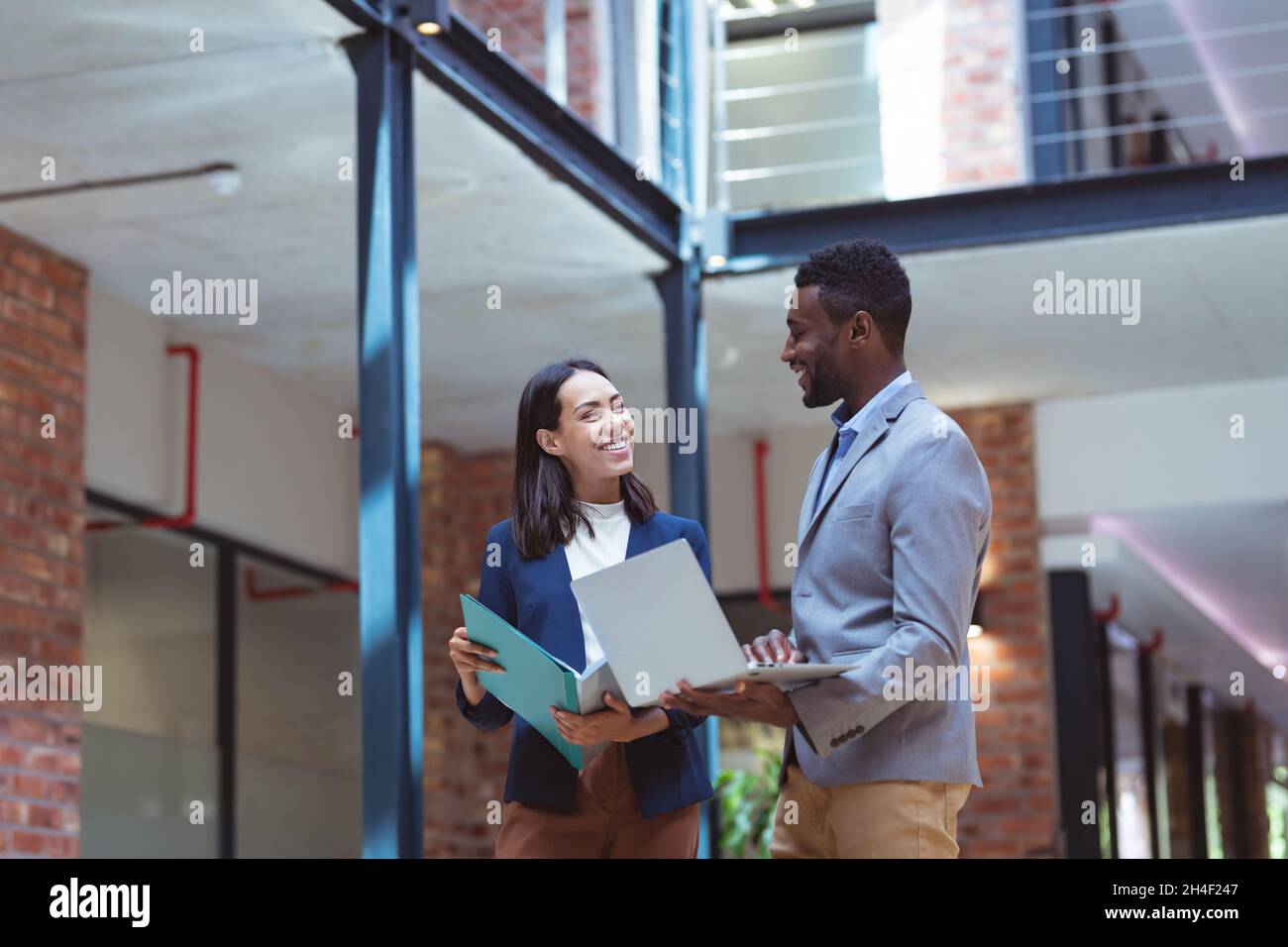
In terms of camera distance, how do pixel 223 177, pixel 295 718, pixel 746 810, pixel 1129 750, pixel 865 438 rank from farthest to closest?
1. pixel 1129 750
2. pixel 746 810
3. pixel 295 718
4. pixel 223 177
5. pixel 865 438

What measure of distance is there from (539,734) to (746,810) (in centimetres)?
597

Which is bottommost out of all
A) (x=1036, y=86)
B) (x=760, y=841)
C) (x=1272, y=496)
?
(x=760, y=841)

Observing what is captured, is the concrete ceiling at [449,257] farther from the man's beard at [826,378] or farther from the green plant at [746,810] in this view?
the man's beard at [826,378]

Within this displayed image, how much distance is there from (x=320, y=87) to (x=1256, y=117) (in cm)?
747

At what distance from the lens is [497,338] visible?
288 inches

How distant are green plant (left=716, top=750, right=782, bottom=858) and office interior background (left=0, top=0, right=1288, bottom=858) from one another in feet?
0.09

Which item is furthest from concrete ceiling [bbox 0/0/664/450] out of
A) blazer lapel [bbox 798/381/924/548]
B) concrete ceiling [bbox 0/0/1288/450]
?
blazer lapel [bbox 798/381/924/548]

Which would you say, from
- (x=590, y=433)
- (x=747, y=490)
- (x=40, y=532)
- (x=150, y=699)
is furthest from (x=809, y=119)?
(x=590, y=433)

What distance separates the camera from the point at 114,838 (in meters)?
6.55

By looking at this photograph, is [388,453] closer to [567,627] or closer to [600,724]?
[567,627]

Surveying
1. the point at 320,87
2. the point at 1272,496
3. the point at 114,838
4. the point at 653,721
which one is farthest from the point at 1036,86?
the point at 653,721

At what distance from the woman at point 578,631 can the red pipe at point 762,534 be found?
5.82m

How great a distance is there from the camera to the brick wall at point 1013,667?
796 centimetres

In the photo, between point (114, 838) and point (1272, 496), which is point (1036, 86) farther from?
point (114, 838)
